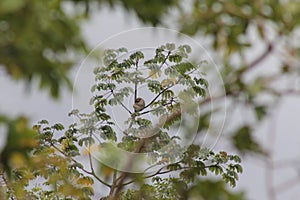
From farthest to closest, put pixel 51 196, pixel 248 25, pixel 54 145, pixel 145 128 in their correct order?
1. pixel 51 196
2. pixel 54 145
3. pixel 145 128
4. pixel 248 25

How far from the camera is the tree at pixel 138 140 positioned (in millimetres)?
1817

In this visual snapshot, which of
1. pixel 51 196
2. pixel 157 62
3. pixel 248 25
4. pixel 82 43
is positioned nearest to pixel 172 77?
pixel 157 62

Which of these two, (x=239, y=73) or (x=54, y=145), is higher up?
(x=54, y=145)

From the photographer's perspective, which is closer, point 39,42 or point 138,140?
point 39,42

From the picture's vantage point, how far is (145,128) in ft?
8.48

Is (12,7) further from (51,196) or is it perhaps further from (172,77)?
(51,196)

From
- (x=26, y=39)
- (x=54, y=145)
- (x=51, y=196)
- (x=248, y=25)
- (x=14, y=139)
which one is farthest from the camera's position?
(x=51, y=196)

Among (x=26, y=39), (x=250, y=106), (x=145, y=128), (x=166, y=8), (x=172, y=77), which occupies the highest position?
(x=172, y=77)

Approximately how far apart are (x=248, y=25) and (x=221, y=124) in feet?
1.05

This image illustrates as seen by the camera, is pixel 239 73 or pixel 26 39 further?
pixel 239 73

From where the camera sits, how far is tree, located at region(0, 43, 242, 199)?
5.96 feet

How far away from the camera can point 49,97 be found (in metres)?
1.55

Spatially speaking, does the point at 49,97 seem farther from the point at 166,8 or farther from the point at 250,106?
the point at 250,106

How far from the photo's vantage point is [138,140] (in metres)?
2.66
